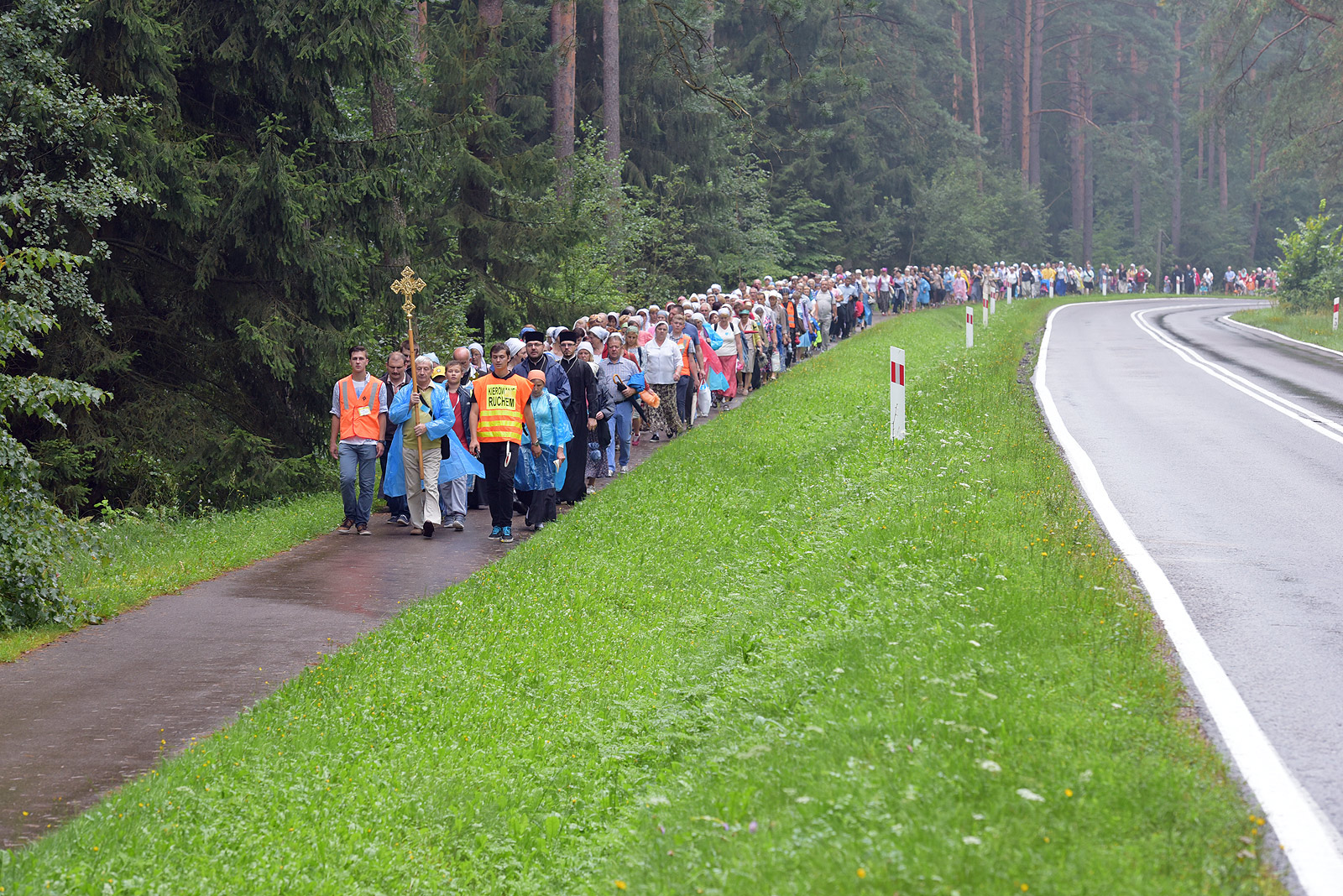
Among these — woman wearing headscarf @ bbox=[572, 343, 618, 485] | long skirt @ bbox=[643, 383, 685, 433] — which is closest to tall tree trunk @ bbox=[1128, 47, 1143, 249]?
long skirt @ bbox=[643, 383, 685, 433]

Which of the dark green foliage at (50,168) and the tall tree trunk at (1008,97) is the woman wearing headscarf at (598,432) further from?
A: the tall tree trunk at (1008,97)

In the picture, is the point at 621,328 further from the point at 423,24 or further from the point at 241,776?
the point at 241,776

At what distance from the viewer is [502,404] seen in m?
13.5

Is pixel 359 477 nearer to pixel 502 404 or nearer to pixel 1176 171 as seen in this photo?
pixel 502 404

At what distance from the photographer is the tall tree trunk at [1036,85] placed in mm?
75688

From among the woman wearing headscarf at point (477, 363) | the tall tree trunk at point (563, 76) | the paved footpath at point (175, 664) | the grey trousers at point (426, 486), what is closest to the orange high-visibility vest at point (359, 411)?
the grey trousers at point (426, 486)

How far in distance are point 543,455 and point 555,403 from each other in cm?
54

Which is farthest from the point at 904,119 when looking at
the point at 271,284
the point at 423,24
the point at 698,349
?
the point at 271,284

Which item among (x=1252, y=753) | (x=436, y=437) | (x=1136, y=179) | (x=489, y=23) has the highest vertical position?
(x=1136, y=179)

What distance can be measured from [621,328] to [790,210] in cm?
3369

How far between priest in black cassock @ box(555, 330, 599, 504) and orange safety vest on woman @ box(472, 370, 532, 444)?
102 cm

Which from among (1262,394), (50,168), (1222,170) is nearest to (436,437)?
(50,168)

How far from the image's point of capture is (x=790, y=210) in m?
51.8

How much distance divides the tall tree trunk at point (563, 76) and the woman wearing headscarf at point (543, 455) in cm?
1631
